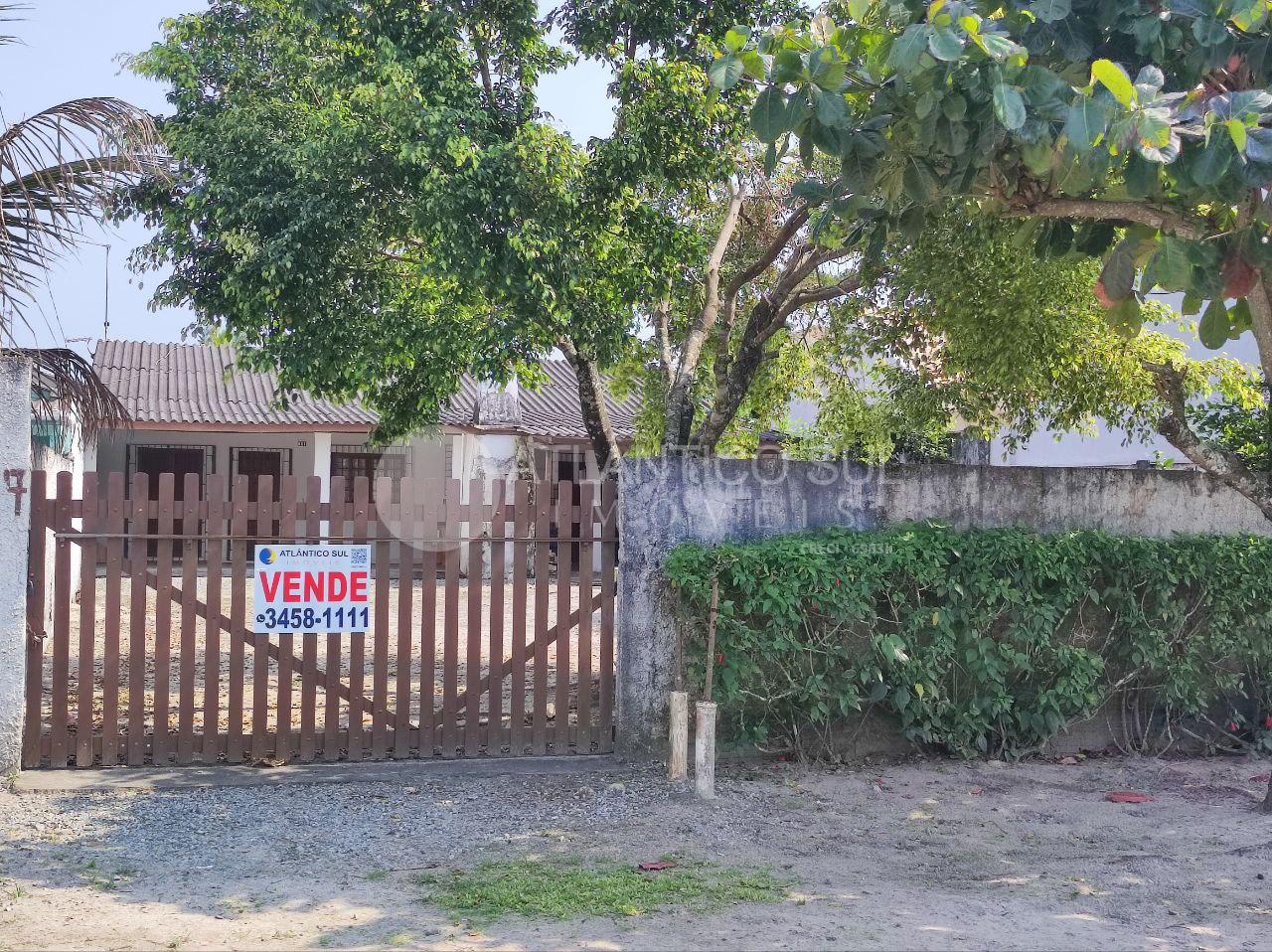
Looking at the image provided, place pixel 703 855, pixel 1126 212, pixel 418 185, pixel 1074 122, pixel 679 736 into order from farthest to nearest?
pixel 418 185 → pixel 679 736 → pixel 1126 212 → pixel 703 855 → pixel 1074 122

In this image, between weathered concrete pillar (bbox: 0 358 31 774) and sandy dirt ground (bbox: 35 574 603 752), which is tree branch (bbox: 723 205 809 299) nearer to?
sandy dirt ground (bbox: 35 574 603 752)

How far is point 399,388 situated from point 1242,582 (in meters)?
6.14

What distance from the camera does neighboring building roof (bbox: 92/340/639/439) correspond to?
763 inches

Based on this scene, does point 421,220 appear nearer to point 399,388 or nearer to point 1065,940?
point 399,388

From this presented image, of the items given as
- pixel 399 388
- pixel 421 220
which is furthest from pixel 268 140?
pixel 399 388

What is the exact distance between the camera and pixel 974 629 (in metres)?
A: 6.99

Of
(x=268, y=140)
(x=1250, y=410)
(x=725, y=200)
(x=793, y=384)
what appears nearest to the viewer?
(x=268, y=140)

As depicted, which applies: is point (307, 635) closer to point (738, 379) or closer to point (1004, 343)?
point (738, 379)

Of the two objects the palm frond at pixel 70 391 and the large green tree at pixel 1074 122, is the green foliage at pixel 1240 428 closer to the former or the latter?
the large green tree at pixel 1074 122

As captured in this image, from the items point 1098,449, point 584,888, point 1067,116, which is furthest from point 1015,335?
point 1098,449

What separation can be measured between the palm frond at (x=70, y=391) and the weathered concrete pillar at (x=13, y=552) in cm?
58

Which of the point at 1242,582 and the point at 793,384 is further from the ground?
the point at 793,384

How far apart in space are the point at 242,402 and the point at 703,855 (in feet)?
56.4

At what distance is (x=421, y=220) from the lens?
283 inches
